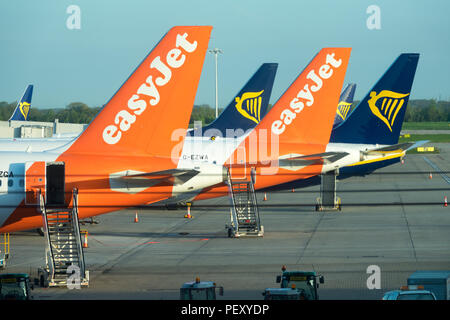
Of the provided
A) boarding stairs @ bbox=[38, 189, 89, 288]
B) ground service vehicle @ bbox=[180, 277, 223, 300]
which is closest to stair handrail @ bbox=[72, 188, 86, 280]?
boarding stairs @ bbox=[38, 189, 89, 288]

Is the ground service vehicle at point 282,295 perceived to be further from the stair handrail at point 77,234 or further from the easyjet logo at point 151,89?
the easyjet logo at point 151,89

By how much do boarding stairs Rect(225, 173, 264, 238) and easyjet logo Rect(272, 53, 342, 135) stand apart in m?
5.12

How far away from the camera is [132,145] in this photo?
3139 centimetres

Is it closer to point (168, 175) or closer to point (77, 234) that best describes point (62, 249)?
point (77, 234)

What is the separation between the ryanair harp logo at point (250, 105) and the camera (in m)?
60.6

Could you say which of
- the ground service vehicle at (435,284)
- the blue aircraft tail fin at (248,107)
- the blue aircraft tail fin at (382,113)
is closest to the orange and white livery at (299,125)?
the blue aircraft tail fin at (382,113)

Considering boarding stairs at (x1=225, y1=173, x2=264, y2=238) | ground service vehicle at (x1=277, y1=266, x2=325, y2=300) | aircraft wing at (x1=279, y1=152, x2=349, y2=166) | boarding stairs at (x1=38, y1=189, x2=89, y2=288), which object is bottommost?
ground service vehicle at (x1=277, y1=266, x2=325, y2=300)

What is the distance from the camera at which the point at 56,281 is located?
30188 mm

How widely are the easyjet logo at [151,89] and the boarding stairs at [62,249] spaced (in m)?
3.55

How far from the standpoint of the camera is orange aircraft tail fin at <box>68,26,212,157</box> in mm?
31031

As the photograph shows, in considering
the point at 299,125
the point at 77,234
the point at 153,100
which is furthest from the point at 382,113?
the point at 77,234

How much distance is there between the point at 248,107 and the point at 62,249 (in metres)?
31.8

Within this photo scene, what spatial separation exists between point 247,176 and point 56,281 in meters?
17.7

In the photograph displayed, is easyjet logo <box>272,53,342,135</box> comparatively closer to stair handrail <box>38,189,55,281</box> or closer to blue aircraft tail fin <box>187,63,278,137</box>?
blue aircraft tail fin <box>187,63,278,137</box>
